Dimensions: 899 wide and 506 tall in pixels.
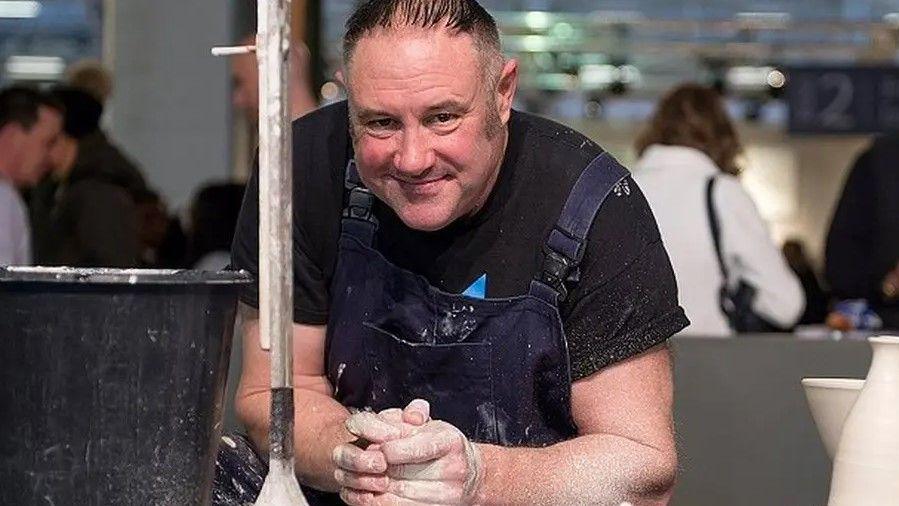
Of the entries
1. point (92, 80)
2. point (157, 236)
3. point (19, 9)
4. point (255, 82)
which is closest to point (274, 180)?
point (255, 82)

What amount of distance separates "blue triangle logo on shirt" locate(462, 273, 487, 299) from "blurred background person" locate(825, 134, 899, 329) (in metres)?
2.91

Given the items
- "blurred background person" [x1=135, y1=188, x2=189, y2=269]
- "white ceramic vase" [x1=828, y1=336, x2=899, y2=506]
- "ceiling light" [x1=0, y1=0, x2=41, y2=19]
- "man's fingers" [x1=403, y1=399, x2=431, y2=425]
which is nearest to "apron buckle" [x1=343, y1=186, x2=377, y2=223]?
"man's fingers" [x1=403, y1=399, x2=431, y2=425]

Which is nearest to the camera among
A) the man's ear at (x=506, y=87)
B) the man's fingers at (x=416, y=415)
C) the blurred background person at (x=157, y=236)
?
the man's fingers at (x=416, y=415)

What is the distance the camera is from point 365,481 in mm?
1811

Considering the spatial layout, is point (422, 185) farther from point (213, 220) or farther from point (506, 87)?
point (213, 220)

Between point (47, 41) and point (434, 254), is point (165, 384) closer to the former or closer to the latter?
point (434, 254)

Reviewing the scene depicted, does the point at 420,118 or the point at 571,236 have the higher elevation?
the point at 420,118

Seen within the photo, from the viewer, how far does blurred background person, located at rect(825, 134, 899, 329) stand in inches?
197

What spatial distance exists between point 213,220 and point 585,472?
157 inches

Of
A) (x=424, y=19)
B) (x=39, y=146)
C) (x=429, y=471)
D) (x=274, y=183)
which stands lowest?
(x=39, y=146)

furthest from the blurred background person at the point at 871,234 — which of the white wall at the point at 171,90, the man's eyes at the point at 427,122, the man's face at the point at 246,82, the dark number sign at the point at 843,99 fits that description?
the dark number sign at the point at 843,99

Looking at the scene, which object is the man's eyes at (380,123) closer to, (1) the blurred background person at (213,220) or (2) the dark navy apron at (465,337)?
(2) the dark navy apron at (465,337)

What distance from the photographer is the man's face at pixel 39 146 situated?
5.98 metres

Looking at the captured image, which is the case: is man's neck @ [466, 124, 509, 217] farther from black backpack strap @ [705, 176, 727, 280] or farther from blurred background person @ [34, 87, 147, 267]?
blurred background person @ [34, 87, 147, 267]
